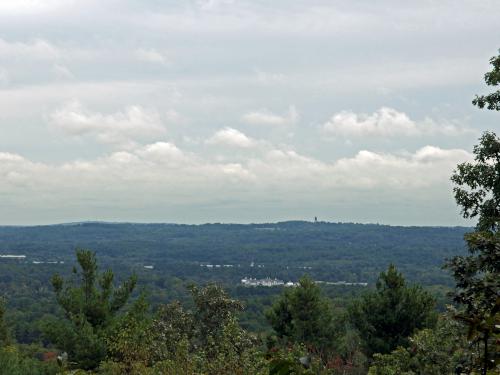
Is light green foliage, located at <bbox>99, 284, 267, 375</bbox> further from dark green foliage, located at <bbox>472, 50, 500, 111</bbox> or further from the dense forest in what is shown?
dark green foliage, located at <bbox>472, 50, 500, 111</bbox>

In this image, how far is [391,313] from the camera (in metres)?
43.1

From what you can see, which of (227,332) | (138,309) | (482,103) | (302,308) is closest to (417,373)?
(227,332)

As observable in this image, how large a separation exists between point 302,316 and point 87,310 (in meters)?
22.7

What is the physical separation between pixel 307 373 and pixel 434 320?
133 feet

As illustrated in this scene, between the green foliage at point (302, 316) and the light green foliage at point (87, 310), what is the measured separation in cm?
1992

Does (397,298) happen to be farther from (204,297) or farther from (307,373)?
(307,373)

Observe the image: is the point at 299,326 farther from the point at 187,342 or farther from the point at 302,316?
the point at 187,342

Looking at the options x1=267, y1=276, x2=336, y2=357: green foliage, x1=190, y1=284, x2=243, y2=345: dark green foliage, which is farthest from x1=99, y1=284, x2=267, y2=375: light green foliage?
x1=267, y1=276, x2=336, y2=357: green foliage

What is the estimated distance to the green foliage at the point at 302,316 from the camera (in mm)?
52688

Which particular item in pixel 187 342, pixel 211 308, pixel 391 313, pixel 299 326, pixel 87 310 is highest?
pixel 187 342

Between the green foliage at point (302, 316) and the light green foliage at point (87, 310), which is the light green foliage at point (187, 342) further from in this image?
the green foliage at point (302, 316)

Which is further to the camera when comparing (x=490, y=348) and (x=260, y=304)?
(x=260, y=304)

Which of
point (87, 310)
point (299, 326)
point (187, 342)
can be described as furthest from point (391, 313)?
point (187, 342)

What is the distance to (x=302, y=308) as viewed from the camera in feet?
176
